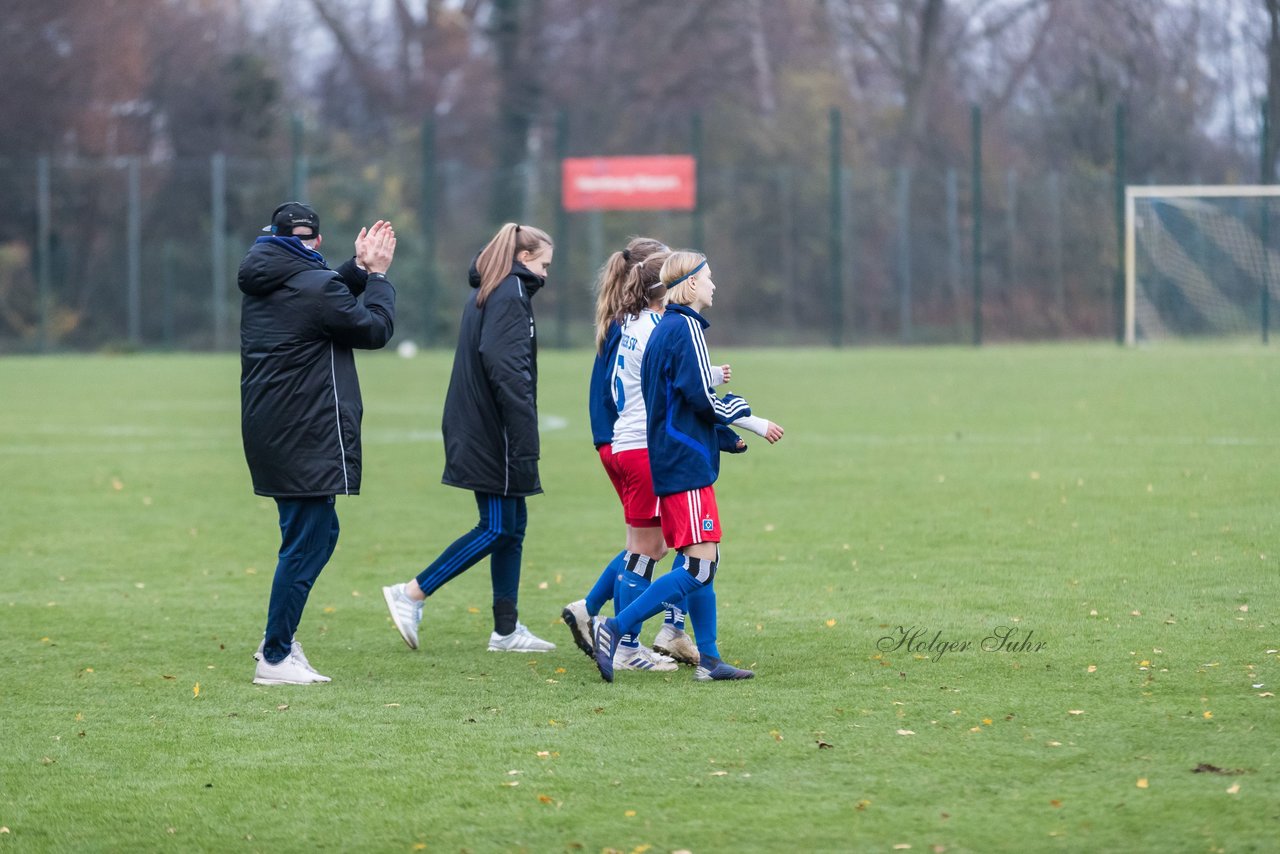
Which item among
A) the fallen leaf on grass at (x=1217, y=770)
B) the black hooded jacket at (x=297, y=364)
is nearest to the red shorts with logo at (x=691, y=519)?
the black hooded jacket at (x=297, y=364)

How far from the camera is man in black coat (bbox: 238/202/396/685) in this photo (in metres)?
6.33

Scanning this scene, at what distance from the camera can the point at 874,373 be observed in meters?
25.0

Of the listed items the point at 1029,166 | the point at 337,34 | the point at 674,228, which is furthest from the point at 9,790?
the point at 337,34

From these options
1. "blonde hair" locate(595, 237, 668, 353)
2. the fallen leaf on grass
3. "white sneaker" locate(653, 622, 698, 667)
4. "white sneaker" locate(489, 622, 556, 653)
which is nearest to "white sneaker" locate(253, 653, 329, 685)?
"white sneaker" locate(489, 622, 556, 653)

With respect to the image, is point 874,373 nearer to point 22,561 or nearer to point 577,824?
point 22,561

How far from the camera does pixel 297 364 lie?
20.9 ft

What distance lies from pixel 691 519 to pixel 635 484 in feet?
1.81

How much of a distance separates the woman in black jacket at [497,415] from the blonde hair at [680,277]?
2.00ft

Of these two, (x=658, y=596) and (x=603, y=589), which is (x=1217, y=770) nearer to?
(x=658, y=596)

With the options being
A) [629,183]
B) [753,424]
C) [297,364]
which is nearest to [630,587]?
[753,424]

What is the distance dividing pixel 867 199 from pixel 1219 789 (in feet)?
101

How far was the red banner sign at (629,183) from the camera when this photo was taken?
107ft

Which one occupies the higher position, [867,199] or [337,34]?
[337,34]

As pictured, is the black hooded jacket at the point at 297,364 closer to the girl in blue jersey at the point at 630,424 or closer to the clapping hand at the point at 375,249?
the clapping hand at the point at 375,249
